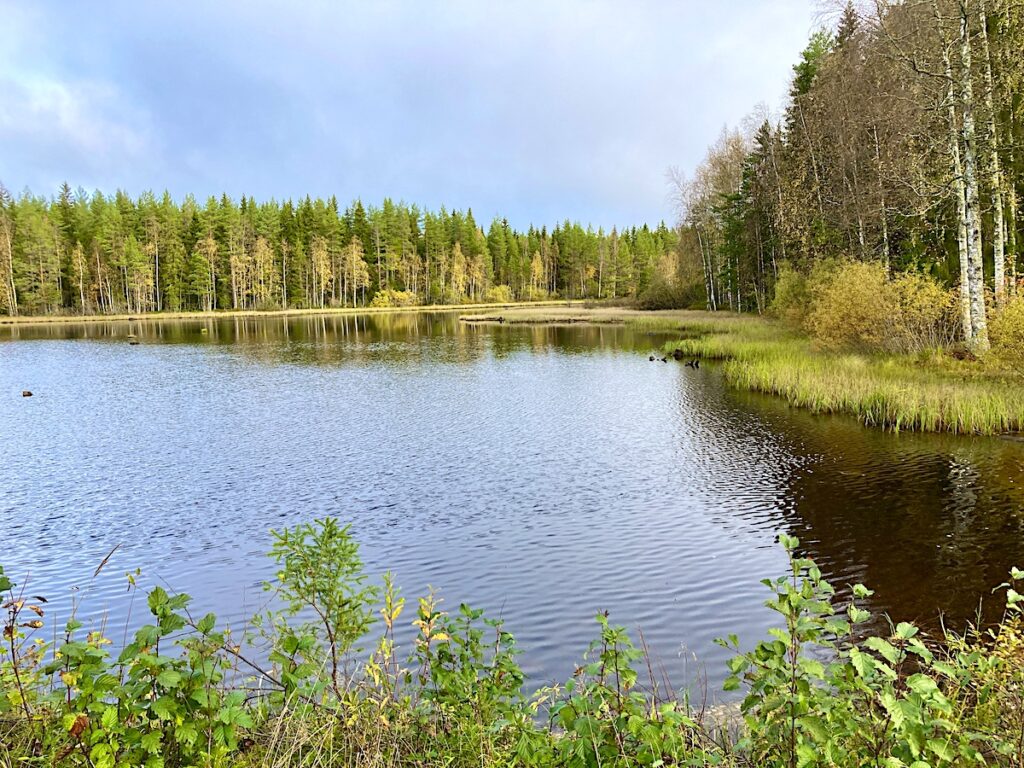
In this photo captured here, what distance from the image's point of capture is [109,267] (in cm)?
8712

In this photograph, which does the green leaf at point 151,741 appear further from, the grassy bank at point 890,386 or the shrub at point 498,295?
the shrub at point 498,295

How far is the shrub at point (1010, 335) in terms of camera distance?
51.3 ft

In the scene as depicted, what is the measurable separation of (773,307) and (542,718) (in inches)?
1334

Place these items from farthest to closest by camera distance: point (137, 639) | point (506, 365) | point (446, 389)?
1. point (506, 365)
2. point (446, 389)
3. point (137, 639)

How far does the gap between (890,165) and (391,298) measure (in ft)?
273

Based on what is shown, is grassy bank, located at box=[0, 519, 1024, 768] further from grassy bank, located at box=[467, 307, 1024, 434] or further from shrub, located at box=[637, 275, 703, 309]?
shrub, located at box=[637, 275, 703, 309]

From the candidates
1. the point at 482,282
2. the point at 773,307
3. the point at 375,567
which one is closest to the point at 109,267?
the point at 482,282

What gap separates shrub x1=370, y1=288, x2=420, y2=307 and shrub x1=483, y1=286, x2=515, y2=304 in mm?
→ 15598

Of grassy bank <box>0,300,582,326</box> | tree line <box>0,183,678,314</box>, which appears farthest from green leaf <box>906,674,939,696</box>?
grassy bank <box>0,300,582,326</box>

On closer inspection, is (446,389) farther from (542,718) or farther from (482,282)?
(482,282)

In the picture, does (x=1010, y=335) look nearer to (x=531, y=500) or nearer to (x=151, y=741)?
(x=531, y=500)

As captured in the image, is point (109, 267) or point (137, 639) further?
point (109, 267)

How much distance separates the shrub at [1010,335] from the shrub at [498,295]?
3868 inches

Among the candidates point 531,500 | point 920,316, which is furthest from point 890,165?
point 531,500
